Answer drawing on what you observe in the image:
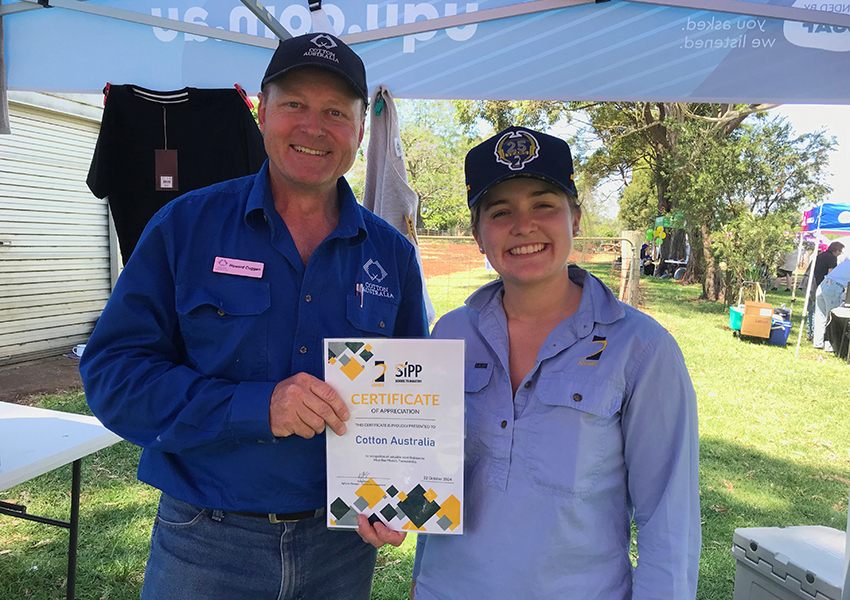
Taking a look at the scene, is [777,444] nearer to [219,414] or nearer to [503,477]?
[503,477]

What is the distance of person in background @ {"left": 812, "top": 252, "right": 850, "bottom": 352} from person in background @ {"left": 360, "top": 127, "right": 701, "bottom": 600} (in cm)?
1164

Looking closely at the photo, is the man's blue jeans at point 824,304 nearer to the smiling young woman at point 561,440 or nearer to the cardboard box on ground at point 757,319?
the cardboard box on ground at point 757,319

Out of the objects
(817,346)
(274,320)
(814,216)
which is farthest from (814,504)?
(814,216)

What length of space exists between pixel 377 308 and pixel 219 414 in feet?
1.87

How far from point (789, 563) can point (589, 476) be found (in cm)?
166

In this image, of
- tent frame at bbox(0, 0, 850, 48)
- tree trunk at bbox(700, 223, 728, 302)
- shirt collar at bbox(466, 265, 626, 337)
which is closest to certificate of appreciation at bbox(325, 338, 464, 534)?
shirt collar at bbox(466, 265, 626, 337)

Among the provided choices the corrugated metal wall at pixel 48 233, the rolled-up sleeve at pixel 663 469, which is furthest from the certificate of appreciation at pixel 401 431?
the corrugated metal wall at pixel 48 233

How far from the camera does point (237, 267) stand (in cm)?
156

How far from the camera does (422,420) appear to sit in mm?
1401

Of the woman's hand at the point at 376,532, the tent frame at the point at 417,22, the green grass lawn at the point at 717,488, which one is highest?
the tent frame at the point at 417,22

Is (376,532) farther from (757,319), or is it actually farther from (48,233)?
(757,319)

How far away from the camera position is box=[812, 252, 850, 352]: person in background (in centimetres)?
1045

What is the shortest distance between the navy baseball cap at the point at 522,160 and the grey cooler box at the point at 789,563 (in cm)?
198

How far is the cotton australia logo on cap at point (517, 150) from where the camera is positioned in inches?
58.9
